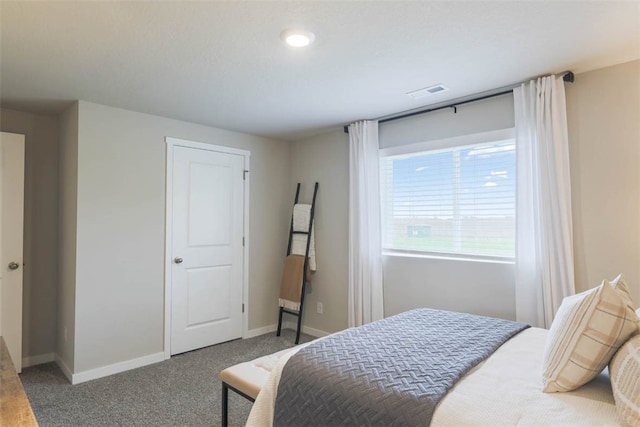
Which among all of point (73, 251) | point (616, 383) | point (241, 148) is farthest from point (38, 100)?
point (616, 383)

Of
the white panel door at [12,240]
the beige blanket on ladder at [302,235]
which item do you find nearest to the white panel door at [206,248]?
the beige blanket on ladder at [302,235]

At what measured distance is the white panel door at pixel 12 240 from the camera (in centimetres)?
314

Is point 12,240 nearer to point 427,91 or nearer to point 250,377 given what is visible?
point 250,377

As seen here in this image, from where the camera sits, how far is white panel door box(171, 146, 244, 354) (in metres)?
3.67

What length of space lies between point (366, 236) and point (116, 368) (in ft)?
8.33

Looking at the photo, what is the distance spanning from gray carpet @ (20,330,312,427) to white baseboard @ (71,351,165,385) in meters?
0.07

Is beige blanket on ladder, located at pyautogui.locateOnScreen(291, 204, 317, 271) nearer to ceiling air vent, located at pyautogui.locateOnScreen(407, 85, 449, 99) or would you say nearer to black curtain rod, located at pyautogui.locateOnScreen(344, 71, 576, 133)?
black curtain rod, located at pyautogui.locateOnScreen(344, 71, 576, 133)

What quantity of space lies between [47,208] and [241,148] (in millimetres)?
1956

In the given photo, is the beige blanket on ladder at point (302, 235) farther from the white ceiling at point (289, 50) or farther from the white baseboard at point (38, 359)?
the white baseboard at point (38, 359)

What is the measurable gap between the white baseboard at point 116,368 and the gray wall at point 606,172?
11.7 ft

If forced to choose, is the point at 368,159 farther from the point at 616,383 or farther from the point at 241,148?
the point at 616,383

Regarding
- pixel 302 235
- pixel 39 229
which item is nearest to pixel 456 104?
pixel 302 235

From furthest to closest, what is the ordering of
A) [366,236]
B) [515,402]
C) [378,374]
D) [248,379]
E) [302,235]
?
[302,235], [366,236], [248,379], [378,374], [515,402]

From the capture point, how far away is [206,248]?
12.8ft
